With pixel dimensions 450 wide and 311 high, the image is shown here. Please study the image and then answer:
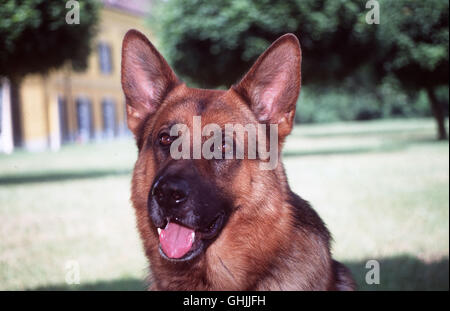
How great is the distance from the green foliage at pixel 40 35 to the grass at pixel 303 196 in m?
1.56

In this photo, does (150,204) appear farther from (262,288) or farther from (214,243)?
(262,288)

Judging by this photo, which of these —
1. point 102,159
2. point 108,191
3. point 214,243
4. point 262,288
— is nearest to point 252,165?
point 214,243

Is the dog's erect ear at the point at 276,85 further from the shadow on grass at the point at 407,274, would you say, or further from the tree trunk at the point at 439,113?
the tree trunk at the point at 439,113

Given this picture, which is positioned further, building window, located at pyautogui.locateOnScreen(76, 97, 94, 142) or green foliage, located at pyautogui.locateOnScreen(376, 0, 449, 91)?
building window, located at pyautogui.locateOnScreen(76, 97, 94, 142)

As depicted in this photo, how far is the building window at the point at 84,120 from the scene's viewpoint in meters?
15.1

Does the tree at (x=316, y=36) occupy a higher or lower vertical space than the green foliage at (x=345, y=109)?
higher

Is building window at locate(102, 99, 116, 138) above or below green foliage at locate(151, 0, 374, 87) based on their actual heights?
below

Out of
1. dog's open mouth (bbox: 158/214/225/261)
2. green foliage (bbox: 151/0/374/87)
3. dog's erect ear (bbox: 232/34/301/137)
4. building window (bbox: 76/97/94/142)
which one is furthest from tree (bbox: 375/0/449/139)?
building window (bbox: 76/97/94/142)

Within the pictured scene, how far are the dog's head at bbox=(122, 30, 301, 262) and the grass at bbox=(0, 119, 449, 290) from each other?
0.80 meters

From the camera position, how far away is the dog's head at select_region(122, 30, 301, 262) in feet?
8.16

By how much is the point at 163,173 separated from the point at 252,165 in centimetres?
58

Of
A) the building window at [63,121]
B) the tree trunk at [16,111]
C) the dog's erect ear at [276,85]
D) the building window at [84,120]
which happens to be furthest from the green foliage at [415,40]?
the building window at [84,120]

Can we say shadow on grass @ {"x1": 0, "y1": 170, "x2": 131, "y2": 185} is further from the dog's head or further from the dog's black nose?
the dog's black nose

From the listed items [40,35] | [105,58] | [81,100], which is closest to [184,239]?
[40,35]
